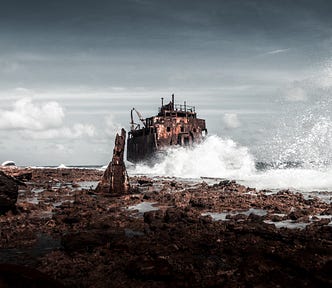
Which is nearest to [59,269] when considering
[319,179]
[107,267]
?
[107,267]

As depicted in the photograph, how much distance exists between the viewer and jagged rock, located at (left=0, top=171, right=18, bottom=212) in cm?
802

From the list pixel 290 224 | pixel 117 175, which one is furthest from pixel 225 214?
pixel 117 175

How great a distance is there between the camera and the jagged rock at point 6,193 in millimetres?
8023

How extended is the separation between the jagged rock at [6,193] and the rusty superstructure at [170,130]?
80.6ft

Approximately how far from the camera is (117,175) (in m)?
12.6

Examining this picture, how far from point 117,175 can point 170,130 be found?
2106 cm

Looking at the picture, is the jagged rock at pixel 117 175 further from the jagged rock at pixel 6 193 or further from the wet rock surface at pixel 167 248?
the jagged rock at pixel 6 193

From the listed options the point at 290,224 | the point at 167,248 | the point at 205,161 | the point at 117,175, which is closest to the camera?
the point at 167,248

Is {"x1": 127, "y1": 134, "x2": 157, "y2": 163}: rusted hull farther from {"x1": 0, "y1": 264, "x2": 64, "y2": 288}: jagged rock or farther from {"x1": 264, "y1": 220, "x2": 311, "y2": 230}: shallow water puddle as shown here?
{"x1": 0, "y1": 264, "x2": 64, "y2": 288}: jagged rock

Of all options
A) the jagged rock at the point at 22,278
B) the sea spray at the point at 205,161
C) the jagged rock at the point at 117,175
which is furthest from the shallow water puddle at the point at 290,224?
the sea spray at the point at 205,161

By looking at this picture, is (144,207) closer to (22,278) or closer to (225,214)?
(225,214)

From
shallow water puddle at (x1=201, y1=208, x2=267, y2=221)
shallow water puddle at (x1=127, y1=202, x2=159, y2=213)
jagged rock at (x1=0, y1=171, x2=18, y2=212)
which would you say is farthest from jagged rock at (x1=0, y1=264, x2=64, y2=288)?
shallow water puddle at (x1=127, y1=202, x2=159, y2=213)

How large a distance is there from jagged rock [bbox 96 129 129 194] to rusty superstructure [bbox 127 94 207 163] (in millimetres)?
19966

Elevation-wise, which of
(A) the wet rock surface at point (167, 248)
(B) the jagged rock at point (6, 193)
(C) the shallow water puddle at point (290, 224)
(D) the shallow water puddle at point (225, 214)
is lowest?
(C) the shallow water puddle at point (290, 224)
